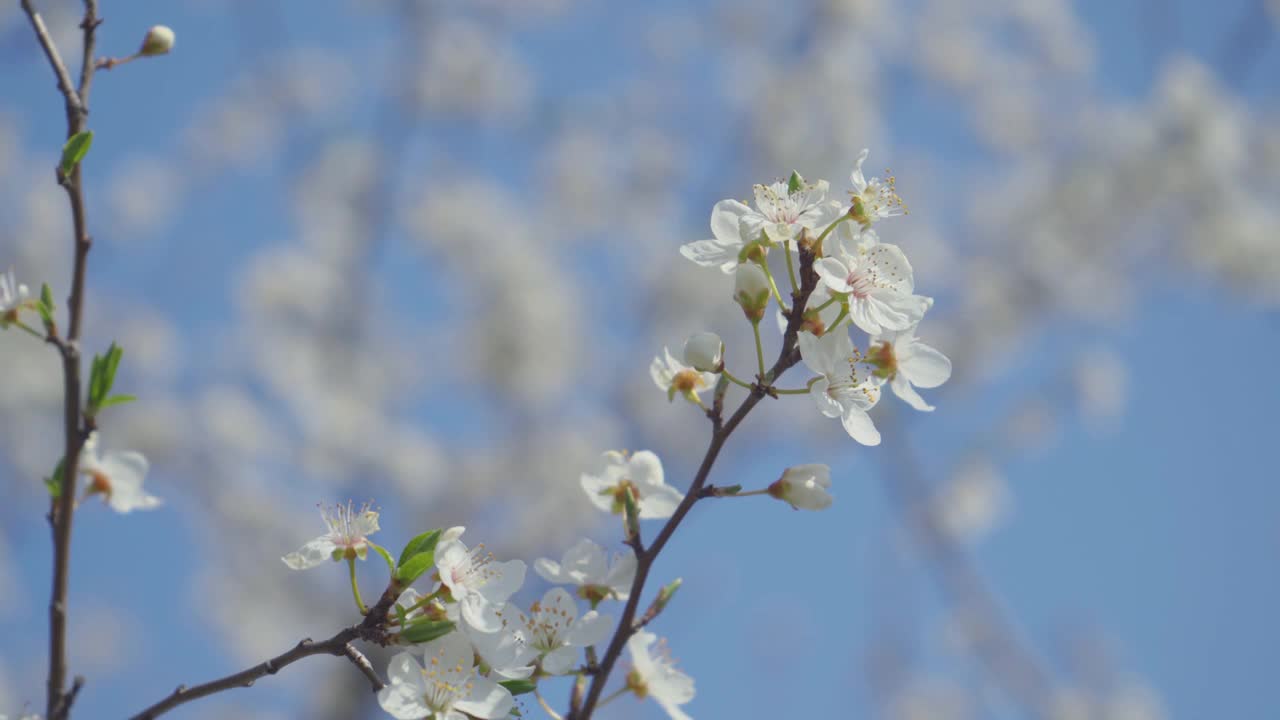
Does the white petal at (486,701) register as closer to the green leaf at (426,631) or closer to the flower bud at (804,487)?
the green leaf at (426,631)

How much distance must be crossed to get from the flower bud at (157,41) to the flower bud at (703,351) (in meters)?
0.87

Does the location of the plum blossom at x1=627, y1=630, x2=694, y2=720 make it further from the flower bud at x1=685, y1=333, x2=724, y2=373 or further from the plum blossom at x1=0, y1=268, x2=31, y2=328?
the plum blossom at x1=0, y1=268, x2=31, y2=328

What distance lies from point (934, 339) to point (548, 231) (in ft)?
12.1

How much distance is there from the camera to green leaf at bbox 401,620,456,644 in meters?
0.94

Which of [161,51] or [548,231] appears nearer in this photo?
[161,51]

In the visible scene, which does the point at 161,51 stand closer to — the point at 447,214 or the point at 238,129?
the point at 447,214

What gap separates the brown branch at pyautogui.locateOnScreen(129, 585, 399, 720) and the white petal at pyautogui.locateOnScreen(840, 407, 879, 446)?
538 millimetres

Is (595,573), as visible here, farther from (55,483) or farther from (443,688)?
(55,483)

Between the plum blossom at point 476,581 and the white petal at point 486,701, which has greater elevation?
the plum blossom at point 476,581

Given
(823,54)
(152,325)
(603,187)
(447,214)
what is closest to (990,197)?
(823,54)

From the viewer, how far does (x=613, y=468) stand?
1.15 metres

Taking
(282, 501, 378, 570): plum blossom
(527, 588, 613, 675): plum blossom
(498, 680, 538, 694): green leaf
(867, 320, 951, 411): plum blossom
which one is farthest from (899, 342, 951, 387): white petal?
(282, 501, 378, 570): plum blossom

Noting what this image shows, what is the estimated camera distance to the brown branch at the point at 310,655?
0.85m

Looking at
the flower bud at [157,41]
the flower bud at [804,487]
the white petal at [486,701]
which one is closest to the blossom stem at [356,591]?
the white petal at [486,701]
